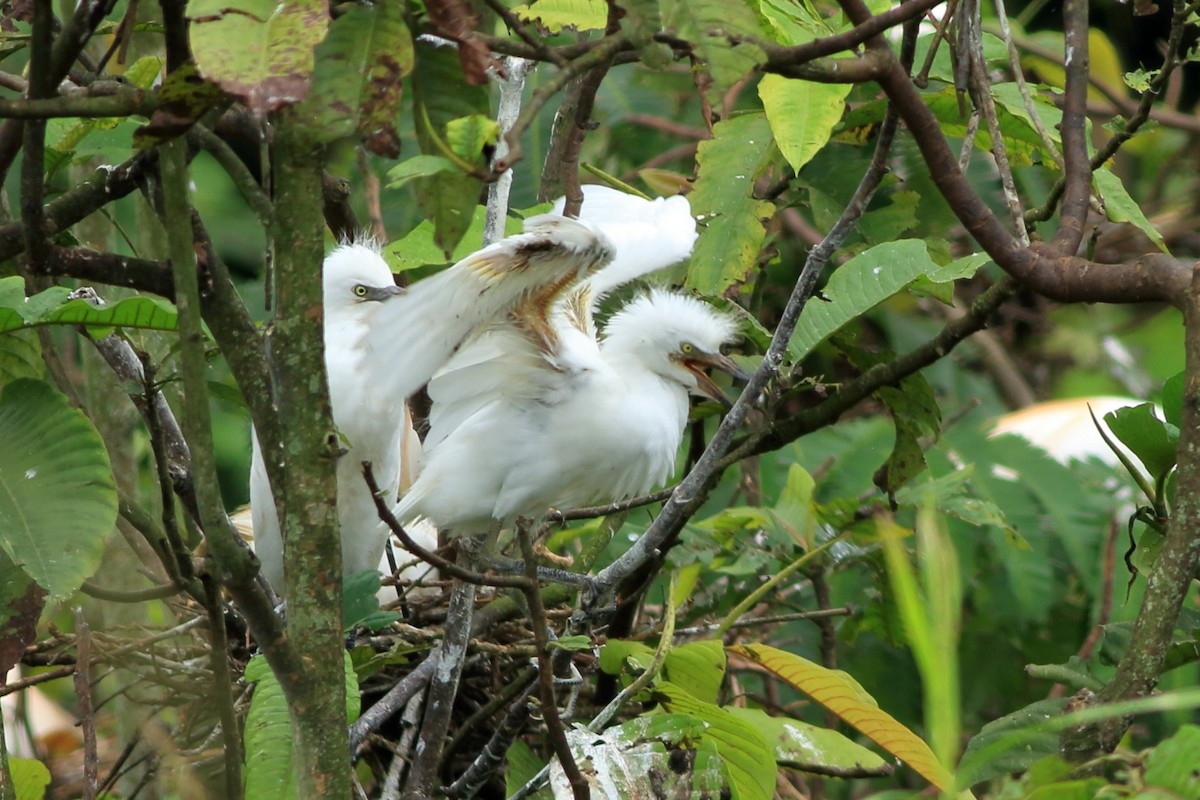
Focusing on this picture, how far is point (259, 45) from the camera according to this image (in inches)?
38.7

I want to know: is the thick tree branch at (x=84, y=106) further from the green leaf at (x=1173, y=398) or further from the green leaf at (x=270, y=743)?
the green leaf at (x=1173, y=398)

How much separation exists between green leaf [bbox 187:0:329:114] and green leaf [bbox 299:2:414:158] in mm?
54

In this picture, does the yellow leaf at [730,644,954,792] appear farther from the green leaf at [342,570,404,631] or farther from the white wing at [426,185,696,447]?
the white wing at [426,185,696,447]

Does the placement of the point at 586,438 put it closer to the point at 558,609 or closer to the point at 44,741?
the point at 558,609

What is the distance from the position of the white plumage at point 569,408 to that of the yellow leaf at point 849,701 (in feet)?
2.65

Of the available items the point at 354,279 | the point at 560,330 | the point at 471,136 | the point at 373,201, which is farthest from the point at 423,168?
the point at 354,279

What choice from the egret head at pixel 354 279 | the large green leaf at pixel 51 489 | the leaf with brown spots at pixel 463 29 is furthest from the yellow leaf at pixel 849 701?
the egret head at pixel 354 279

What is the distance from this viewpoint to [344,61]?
1056mm

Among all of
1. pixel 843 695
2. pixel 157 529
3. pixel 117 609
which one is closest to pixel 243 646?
pixel 117 609

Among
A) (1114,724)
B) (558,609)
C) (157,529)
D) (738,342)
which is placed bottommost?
(1114,724)

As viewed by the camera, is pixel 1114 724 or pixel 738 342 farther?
pixel 738 342

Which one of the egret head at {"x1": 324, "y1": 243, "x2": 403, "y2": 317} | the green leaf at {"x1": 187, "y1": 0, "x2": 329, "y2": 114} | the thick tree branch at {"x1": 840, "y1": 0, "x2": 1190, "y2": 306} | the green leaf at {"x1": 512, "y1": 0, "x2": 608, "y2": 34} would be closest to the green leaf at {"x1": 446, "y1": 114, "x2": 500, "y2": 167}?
the green leaf at {"x1": 187, "y1": 0, "x2": 329, "y2": 114}

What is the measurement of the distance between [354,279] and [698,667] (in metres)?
1.67

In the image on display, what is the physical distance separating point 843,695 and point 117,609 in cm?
133
